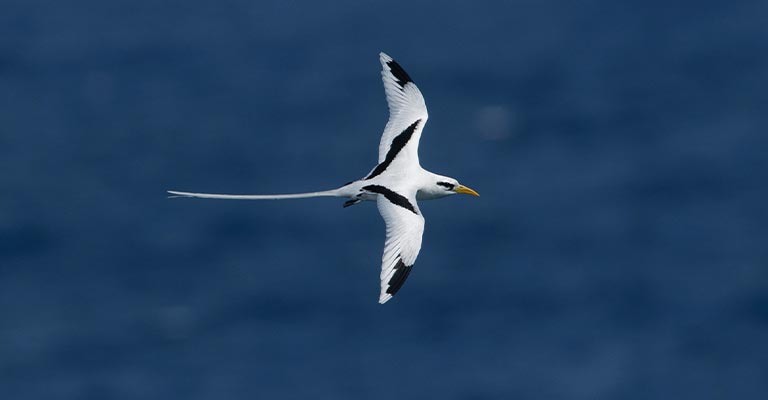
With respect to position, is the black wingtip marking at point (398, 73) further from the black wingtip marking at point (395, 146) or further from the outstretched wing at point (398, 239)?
the outstretched wing at point (398, 239)

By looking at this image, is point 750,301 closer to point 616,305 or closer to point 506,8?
point 616,305

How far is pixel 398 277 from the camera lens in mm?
48125

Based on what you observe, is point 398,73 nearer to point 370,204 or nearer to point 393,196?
point 393,196

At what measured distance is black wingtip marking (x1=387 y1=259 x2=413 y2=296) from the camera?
47.8 m

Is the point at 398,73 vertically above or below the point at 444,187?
above

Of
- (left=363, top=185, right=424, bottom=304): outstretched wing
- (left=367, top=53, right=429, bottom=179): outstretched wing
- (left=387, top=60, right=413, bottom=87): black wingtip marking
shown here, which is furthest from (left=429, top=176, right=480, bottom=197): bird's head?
(left=387, top=60, right=413, bottom=87): black wingtip marking

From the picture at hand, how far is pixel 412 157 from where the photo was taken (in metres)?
53.2

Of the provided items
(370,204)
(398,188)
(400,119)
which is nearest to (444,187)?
(398,188)

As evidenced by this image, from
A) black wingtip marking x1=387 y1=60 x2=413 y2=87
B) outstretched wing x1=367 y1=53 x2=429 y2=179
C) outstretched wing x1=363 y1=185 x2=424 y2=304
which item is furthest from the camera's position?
black wingtip marking x1=387 y1=60 x2=413 y2=87

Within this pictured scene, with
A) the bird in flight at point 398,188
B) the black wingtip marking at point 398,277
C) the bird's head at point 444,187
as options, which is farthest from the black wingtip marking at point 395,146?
the black wingtip marking at point 398,277

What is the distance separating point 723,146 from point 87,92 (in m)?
27.2

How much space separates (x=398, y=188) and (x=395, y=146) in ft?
→ 9.60

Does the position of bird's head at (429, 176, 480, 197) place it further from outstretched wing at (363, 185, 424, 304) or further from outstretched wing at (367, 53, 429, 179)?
outstretched wing at (363, 185, 424, 304)

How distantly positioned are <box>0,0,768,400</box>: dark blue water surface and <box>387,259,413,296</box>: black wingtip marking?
46.2 feet
